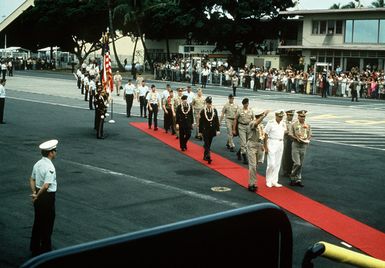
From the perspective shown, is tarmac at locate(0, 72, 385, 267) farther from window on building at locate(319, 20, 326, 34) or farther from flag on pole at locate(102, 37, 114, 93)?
window on building at locate(319, 20, 326, 34)

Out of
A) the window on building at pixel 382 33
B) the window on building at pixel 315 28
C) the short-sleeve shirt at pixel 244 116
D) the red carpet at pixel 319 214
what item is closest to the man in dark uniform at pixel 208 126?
the red carpet at pixel 319 214

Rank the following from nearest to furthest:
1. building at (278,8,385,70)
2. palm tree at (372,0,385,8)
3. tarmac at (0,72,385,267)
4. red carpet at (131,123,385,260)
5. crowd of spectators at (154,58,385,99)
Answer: red carpet at (131,123,385,260) → tarmac at (0,72,385,267) → crowd of spectators at (154,58,385,99) → building at (278,8,385,70) → palm tree at (372,0,385,8)

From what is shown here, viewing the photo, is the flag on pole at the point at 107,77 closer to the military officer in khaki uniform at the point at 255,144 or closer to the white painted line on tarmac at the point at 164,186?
the white painted line on tarmac at the point at 164,186

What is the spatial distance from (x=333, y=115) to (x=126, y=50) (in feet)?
189

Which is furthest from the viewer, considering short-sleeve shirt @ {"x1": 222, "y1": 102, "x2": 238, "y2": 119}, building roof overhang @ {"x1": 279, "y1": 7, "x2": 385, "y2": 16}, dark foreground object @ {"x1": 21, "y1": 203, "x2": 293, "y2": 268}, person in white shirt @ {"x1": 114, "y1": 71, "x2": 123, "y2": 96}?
building roof overhang @ {"x1": 279, "y1": 7, "x2": 385, "y2": 16}

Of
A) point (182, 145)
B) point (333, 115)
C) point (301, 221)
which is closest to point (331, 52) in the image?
point (333, 115)

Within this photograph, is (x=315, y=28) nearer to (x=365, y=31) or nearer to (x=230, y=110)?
(x=365, y=31)

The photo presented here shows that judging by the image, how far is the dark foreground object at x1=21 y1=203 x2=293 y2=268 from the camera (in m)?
1.26

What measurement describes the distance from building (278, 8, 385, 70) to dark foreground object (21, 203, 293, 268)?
4879 cm

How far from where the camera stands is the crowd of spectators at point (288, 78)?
1646 inches

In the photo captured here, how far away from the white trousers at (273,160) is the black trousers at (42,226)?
21.2 ft

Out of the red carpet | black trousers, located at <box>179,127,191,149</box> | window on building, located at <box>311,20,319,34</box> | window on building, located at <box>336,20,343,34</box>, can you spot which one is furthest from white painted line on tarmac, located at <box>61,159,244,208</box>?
window on building, located at <box>311,20,319,34</box>

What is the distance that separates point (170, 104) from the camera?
72.7 ft

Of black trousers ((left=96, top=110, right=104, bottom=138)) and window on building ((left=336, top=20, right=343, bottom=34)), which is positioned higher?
window on building ((left=336, top=20, right=343, bottom=34))
